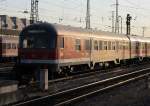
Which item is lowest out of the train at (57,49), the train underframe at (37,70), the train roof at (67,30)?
the train underframe at (37,70)

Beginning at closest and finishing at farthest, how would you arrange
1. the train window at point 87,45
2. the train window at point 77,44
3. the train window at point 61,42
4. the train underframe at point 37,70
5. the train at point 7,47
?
1. the train underframe at point 37,70
2. the train window at point 61,42
3. the train window at point 77,44
4. the train window at point 87,45
5. the train at point 7,47

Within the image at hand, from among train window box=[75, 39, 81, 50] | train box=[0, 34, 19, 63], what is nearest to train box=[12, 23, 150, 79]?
train window box=[75, 39, 81, 50]

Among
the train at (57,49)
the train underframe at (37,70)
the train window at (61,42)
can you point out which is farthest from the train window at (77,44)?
the train window at (61,42)

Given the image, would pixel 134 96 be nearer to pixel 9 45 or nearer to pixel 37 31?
pixel 37 31

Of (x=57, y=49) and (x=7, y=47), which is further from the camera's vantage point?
(x=7, y=47)

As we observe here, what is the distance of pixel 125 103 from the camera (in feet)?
44.2

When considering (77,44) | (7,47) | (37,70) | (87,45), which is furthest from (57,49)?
(7,47)

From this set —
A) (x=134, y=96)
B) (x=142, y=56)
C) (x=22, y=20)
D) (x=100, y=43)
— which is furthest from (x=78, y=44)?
(x=22, y=20)

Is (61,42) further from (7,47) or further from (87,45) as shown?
(7,47)

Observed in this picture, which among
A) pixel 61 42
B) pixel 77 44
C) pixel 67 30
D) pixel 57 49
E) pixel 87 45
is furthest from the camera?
pixel 87 45

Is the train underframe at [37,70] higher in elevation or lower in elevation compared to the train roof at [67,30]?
lower

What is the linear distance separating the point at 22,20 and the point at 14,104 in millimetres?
120942

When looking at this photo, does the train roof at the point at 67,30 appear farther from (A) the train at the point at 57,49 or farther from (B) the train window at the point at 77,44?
(B) the train window at the point at 77,44

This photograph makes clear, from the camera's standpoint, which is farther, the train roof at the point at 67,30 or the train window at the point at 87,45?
the train window at the point at 87,45
